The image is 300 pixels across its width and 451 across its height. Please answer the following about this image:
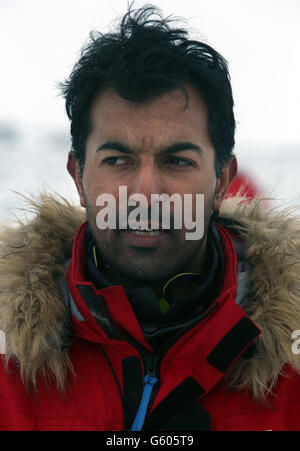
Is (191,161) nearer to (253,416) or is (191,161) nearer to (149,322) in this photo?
(149,322)

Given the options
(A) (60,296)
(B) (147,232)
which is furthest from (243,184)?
(A) (60,296)

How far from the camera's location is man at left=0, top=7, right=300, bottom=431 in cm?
152

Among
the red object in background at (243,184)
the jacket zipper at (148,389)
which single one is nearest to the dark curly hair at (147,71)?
the jacket zipper at (148,389)

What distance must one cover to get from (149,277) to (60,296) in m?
0.34

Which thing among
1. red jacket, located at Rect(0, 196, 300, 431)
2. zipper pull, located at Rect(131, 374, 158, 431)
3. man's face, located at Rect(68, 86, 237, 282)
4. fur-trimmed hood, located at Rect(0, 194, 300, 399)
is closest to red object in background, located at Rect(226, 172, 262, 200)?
fur-trimmed hood, located at Rect(0, 194, 300, 399)

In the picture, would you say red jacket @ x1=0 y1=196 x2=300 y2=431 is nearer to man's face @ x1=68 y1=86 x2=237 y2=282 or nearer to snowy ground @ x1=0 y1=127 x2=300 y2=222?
man's face @ x1=68 y1=86 x2=237 y2=282

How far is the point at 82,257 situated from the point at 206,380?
0.66 m

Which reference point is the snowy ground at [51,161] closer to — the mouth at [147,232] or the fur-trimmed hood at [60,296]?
the fur-trimmed hood at [60,296]

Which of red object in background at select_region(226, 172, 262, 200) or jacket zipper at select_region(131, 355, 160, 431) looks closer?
jacket zipper at select_region(131, 355, 160, 431)

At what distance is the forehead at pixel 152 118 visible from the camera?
5.67 feet

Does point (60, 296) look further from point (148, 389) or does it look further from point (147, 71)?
point (147, 71)

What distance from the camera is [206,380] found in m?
1.51

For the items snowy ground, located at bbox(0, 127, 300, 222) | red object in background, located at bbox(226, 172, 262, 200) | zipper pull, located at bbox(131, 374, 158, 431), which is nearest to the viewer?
zipper pull, located at bbox(131, 374, 158, 431)
